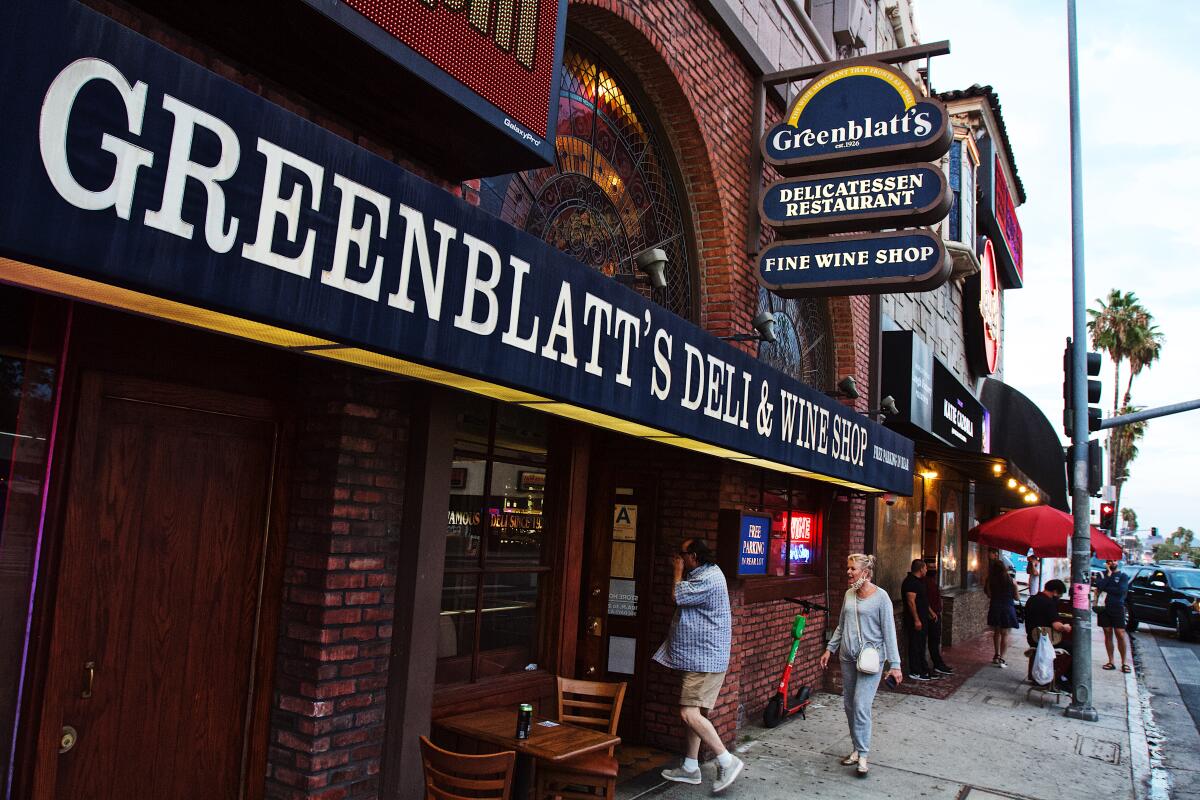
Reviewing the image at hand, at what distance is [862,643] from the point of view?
7098mm

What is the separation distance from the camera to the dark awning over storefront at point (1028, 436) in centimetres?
1559

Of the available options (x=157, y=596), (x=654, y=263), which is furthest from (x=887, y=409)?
(x=157, y=596)

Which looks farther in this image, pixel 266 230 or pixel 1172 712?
pixel 1172 712

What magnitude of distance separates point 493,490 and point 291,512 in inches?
61.4

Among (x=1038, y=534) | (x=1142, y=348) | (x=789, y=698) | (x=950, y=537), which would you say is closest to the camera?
(x=789, y=698)

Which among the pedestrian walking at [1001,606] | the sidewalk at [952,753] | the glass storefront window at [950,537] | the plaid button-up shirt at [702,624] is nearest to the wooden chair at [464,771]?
the sidewalk at [952,753]

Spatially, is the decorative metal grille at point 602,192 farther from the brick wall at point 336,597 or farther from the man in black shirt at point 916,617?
the man in black shirt at point 916,617

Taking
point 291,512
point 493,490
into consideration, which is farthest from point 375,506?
point 493,490

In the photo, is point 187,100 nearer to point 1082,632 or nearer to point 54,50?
point 54,50

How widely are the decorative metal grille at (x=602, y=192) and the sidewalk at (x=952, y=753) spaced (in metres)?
3.88

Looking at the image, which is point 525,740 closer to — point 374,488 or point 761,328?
point 374,488

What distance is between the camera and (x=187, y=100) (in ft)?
7.75

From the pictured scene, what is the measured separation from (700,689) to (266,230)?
16.2 feet

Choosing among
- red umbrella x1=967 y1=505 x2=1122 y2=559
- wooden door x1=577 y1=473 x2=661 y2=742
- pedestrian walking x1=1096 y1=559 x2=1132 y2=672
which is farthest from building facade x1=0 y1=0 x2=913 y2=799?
pedestrian walking x1=1096 y1=559 x2=1132 y2=672
